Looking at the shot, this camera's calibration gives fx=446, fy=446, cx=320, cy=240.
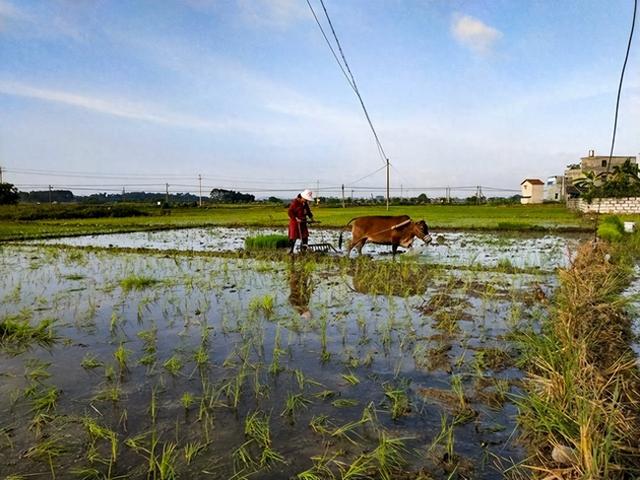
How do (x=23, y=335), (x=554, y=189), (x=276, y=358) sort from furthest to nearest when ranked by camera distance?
(x=554, y=189) < (x=23, y=335) < (x=276, y=358)

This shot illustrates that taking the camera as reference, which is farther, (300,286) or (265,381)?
(300,286)

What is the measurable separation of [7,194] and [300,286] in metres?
36.0

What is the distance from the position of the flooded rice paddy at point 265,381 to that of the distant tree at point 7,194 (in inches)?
1305

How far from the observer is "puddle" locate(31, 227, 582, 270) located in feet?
31.4

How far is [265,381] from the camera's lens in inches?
137

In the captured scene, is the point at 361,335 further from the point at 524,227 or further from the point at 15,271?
the point at 524,227

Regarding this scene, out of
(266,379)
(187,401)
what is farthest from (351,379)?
(187,401)

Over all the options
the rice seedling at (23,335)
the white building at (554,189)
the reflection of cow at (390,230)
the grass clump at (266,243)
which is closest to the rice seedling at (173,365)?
the rice seedling at (23,335)

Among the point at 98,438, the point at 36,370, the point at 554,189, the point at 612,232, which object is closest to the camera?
the point at 98,438

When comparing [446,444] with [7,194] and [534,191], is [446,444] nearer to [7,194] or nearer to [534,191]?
[7,194]

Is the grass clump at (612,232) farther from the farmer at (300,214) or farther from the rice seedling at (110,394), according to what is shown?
the rice seedling at (110,394)

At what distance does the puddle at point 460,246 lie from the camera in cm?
959

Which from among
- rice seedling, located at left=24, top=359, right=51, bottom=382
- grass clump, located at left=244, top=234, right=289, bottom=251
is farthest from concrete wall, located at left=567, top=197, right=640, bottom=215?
rice seedling, located at left=24, top=359, right=51, bottom=382

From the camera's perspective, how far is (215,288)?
276 inches
